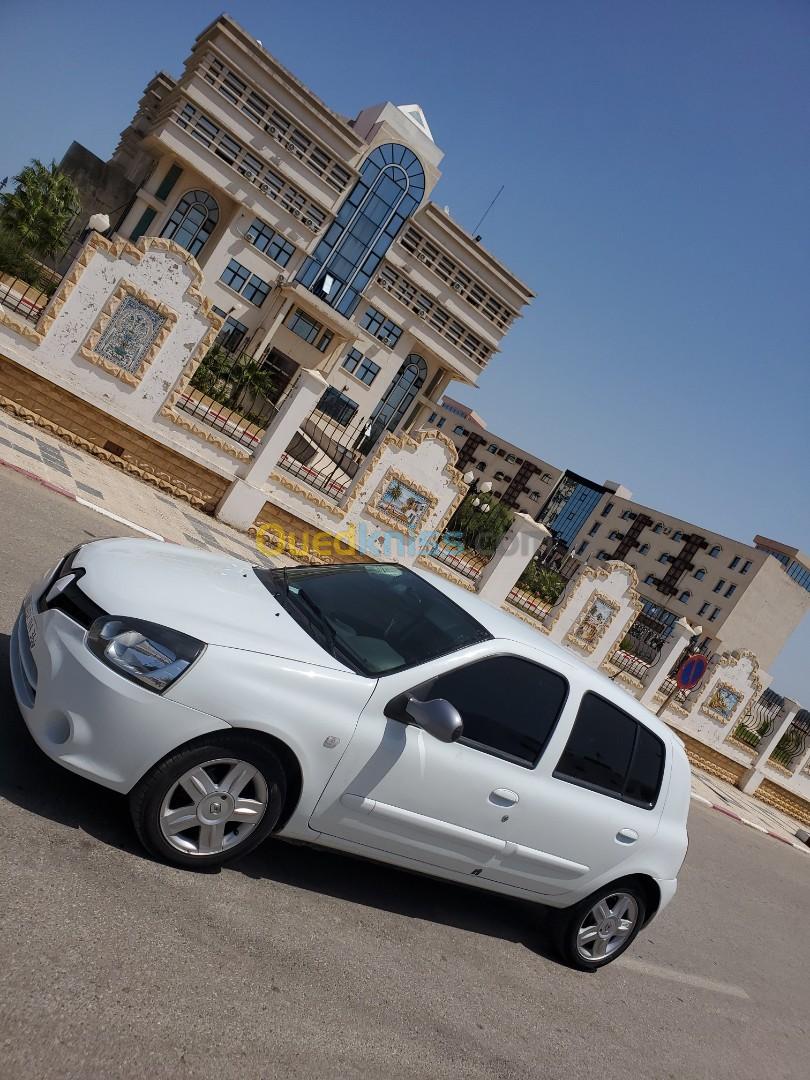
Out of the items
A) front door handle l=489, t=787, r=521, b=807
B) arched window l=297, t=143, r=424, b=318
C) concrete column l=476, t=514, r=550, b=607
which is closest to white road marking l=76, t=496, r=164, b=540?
front door handle l=489, t=787, r=521, b=807

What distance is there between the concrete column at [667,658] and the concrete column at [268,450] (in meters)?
10.8

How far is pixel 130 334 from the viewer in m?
13.0

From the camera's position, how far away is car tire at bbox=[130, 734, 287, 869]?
12.9ft

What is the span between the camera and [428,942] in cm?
501

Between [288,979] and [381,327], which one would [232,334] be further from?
[288,979]

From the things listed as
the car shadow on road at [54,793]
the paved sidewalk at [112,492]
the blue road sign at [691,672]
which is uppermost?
the blue road sign at [691,672]

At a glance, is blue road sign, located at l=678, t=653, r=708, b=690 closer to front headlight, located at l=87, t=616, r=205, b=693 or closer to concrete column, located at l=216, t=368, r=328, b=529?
concrete column, located at l=216, t=368, r=328, b=529

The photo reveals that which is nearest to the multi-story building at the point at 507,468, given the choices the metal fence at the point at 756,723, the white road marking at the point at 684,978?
the metal fence at the point at 756,723

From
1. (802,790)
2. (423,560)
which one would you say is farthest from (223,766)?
(802,790)

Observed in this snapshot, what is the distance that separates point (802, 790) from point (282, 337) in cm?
3324

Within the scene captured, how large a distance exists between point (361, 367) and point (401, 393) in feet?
11.6

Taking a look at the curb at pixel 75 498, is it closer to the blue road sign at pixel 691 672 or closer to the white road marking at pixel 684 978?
the white road marking at pixel 684 978

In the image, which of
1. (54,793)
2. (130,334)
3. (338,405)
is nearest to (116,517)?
(130,334)

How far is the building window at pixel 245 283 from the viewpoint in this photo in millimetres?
43344
